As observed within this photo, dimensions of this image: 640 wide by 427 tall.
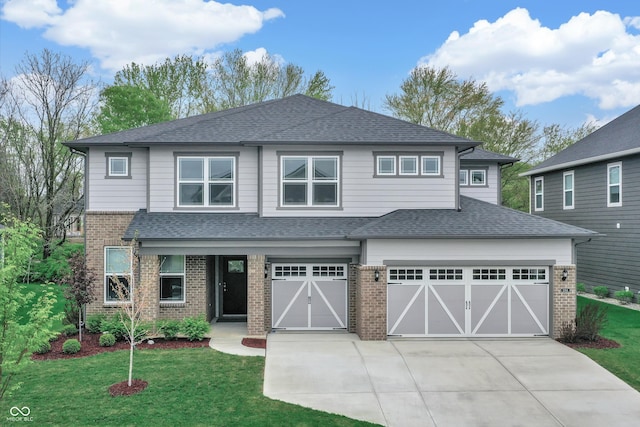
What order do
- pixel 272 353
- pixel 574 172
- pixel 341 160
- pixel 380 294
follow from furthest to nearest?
pixel 574 172 → pixel 341 160 → pixel 380 294 → pixel 272 353

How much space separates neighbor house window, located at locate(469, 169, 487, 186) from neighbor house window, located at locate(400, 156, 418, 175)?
22.8 feet

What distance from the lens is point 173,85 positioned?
33.4m

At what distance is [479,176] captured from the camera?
65.6 feet

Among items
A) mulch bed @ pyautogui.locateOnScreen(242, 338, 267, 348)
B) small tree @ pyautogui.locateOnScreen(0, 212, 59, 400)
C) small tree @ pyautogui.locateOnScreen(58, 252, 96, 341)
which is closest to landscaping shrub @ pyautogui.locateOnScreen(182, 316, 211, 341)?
mulch bed @ pyautogui.locateOnScreen(242, 338, 267, 348)

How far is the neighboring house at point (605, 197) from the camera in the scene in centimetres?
1714

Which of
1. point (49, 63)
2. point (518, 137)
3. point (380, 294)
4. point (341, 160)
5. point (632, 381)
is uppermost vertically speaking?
point (49, 63)

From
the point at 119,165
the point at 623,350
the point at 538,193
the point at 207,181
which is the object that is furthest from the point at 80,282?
the point at 538,193

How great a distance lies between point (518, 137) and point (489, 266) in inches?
935

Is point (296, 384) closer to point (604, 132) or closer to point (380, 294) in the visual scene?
point (380, 294)

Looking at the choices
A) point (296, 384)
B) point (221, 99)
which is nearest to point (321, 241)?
point (296, 384)

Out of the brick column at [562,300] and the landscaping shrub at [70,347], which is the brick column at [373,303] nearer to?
the brick column at [562,300]

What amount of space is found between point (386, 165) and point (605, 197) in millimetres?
10910

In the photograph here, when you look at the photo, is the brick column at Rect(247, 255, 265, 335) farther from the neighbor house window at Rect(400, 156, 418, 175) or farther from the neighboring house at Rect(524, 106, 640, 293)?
the neighboring house at Rect(524, 106, 640, 293)

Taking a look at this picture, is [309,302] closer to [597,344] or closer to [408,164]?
[408,164]
